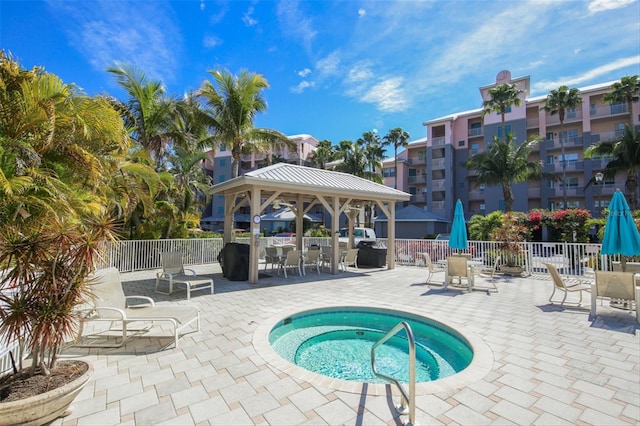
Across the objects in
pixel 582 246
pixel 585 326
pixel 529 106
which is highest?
pixel 529 106

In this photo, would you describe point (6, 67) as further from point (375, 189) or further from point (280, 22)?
point (375, 189)

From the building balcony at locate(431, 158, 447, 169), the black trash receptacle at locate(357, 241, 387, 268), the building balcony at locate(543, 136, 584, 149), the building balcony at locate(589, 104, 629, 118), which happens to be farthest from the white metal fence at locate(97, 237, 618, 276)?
the building balcony at locate(589, 104, 629, 118)

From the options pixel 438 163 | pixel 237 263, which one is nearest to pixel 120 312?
pixel 237 263

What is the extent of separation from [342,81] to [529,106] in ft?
86.2

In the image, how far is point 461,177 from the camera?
34.8 m

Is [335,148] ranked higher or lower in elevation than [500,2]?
higher

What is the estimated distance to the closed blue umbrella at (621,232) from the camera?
21.7 feet

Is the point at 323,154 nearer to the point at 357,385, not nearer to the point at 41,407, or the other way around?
the point at 357,385

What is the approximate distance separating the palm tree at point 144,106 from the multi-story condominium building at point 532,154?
2828 centimetres

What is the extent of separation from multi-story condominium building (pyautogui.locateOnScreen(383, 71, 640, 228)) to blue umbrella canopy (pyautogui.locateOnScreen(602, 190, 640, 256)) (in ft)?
80.4

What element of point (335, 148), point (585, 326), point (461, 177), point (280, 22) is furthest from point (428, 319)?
point (461, 177)

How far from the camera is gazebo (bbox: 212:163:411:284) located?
30.4ft

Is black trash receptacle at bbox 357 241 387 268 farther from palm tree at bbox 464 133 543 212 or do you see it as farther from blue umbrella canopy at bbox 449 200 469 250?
palm tree at bbox 464 133 543 212

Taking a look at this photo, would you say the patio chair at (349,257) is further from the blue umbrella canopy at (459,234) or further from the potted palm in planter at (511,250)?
the potted palm in planter at (511,250)
